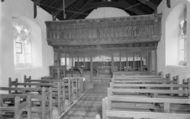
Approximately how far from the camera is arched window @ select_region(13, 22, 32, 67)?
6711 millimetres

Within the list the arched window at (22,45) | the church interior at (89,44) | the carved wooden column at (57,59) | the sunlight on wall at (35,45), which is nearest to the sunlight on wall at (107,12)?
the church interior at (89,44)

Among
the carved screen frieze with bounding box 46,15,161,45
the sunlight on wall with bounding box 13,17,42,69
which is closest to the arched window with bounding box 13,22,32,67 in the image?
the sunlight on wall with bounding box 13,17,42,69

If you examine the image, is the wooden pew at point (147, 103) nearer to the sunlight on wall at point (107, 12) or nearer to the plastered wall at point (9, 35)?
the plastered wall at point (9, 35)

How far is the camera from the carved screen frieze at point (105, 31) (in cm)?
770

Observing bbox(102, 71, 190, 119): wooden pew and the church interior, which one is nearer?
bbox(102, 71, 190, 119): wooden pew

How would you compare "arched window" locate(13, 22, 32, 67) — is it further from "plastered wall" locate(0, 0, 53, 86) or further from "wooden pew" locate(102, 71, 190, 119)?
"wooden pew" locate(102, 71, 190, 119)

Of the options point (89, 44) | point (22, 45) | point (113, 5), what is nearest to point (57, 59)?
point (89, 44)

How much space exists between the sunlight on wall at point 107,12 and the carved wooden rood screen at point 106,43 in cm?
163

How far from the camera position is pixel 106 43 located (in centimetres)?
826

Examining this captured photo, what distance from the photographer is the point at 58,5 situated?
27.4 feet

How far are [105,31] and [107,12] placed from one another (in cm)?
201

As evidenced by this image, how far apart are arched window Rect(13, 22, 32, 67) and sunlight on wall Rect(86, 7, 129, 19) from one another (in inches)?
164

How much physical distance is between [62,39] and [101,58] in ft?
8.17

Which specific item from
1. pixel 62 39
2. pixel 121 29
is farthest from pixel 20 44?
pixel 121 29
